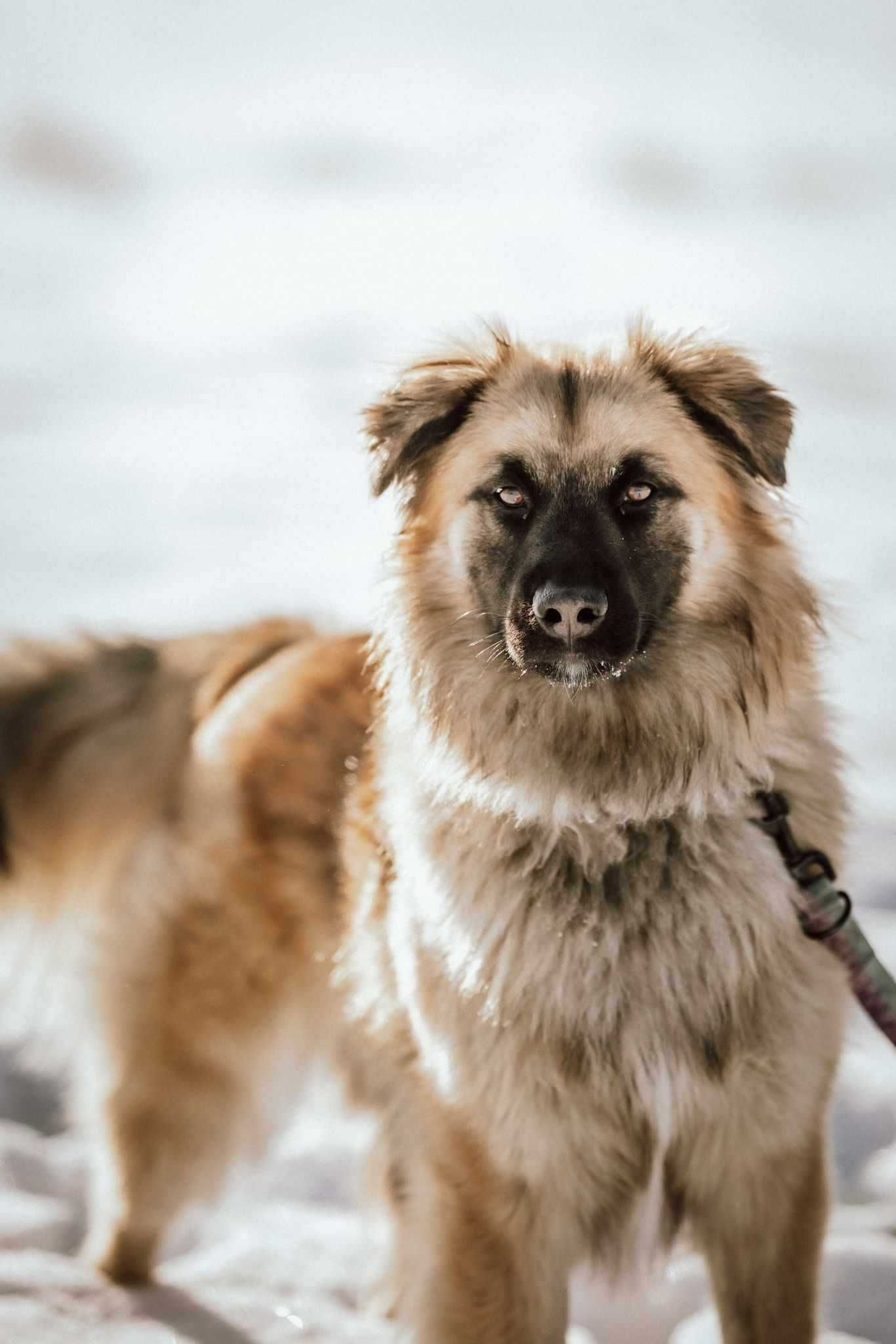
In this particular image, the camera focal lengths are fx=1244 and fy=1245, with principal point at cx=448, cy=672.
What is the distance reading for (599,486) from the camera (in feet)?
6.77

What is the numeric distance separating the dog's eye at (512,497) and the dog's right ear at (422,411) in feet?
0.64

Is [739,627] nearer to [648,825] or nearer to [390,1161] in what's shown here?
[648,825]

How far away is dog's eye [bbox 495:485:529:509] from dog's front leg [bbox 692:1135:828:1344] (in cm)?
119

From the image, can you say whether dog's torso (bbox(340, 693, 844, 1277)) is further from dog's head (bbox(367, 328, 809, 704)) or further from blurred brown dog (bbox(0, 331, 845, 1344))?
dog's head (bbox(367, 328, 809, 704))

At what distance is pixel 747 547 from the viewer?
6.97 ft

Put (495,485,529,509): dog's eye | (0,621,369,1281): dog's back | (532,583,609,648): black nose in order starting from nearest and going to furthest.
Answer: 1. (532,583,609,648): black nose
2. (495,485,529,509): dog's eye
3. (0,621,369,1281): dog's back

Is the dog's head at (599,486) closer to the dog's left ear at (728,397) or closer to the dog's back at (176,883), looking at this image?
the dog's left ear at (728,397)

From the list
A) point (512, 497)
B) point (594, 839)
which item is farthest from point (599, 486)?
point (594, 839)

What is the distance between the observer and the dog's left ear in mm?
2062

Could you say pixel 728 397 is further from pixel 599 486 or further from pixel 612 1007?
pixel 612 1007

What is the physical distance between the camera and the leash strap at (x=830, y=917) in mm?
1986

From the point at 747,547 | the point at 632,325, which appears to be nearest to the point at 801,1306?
the point at 747,547

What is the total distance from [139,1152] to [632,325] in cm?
208

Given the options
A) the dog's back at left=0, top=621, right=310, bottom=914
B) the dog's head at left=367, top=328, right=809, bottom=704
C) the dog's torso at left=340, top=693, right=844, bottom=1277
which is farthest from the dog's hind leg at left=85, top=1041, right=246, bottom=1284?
the dog's head at left=367, top=328, right=809, bottom=704
